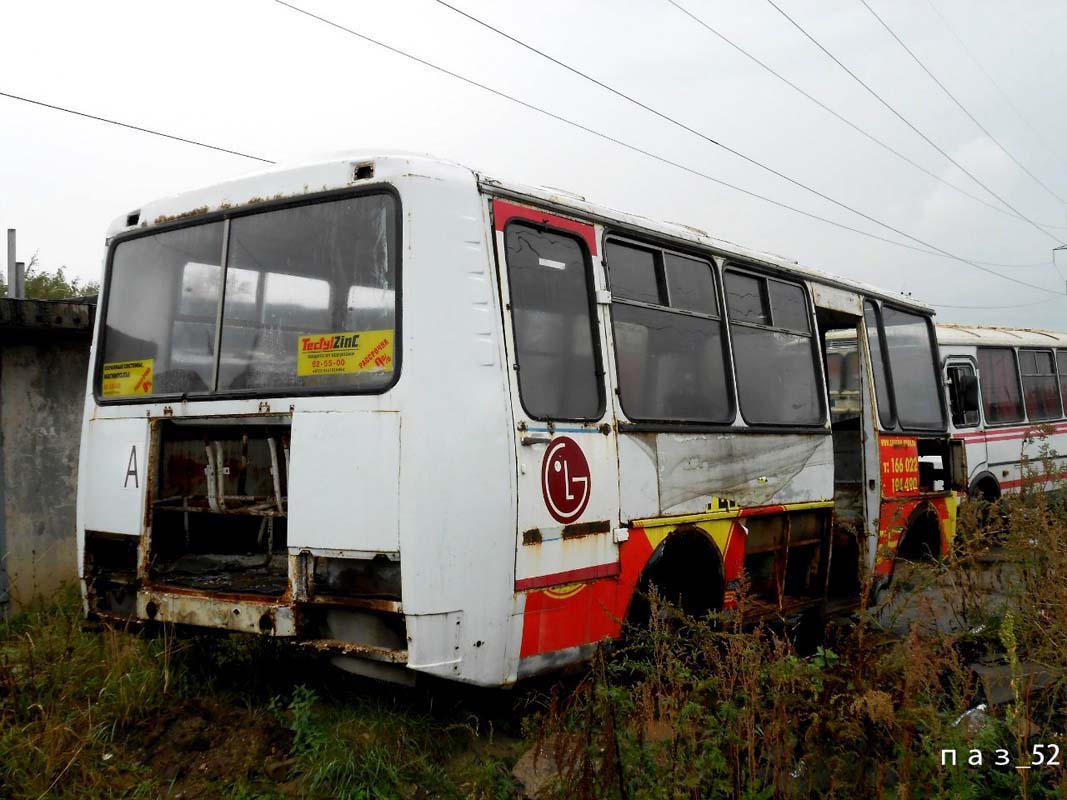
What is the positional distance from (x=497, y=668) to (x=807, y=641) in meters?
4.15

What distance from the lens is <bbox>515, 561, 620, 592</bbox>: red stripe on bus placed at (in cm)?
401

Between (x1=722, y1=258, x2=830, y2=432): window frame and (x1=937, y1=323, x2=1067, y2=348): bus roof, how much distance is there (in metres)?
6.42

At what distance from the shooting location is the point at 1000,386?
13.7 metres

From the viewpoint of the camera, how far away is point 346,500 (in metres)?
3.93

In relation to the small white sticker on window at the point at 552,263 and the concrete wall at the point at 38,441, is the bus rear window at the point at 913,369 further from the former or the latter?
the concrete wall at the point at 38,441

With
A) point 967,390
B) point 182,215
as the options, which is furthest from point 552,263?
point 967,390

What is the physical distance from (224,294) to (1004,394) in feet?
41.2

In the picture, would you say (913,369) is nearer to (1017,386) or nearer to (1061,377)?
(1017,386)

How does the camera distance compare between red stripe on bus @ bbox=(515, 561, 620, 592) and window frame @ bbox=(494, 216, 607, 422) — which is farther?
window frame @ bbox=(494, 216, 607, 422)

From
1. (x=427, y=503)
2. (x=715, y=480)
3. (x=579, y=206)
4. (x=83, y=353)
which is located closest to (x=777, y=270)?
(x=715, y=480)

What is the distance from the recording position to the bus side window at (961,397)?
27.6ft

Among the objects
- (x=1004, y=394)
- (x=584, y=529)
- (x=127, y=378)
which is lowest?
(x=584, y=529)

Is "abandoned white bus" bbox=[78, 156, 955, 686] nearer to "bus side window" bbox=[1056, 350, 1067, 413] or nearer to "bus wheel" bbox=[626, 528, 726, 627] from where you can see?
"bus wheel" bbox=[626, 528, 726, 627]

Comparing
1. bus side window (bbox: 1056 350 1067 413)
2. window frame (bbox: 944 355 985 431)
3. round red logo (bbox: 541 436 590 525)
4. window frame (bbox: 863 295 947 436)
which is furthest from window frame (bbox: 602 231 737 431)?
bus side window (bbox: 1056 350 1067 413)
